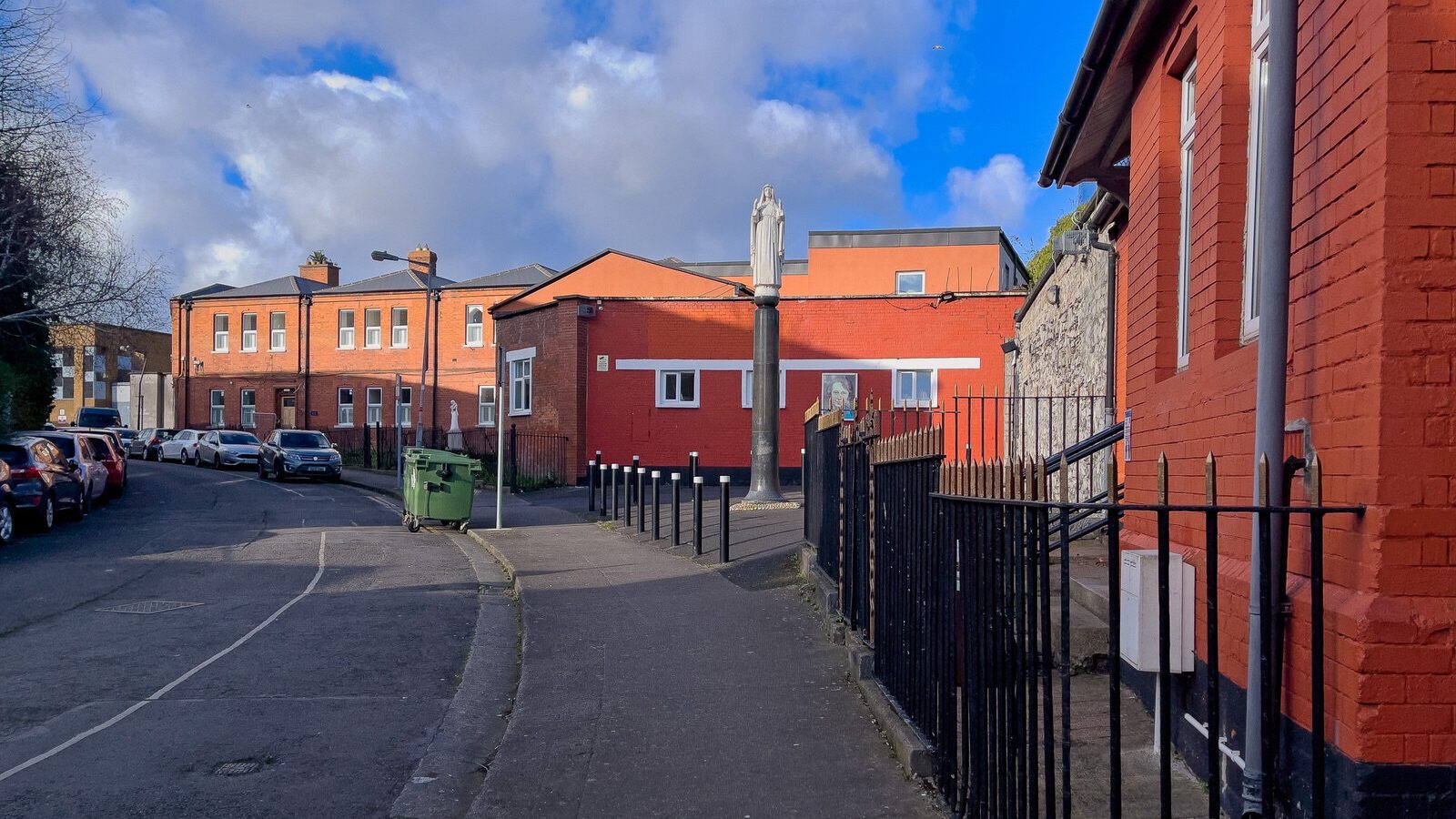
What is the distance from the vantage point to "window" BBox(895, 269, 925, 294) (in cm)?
4128

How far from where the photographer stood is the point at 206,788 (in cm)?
567

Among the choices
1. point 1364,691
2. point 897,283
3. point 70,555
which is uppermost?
point 897,283

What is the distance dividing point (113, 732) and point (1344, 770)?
647 centimetres

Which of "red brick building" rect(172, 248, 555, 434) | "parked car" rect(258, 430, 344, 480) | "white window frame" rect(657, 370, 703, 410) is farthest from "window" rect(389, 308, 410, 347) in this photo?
"white window frame" rect(657, 370, 703, 410)

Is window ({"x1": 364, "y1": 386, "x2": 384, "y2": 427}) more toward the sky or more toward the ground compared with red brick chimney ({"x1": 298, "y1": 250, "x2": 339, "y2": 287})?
more toward the ground

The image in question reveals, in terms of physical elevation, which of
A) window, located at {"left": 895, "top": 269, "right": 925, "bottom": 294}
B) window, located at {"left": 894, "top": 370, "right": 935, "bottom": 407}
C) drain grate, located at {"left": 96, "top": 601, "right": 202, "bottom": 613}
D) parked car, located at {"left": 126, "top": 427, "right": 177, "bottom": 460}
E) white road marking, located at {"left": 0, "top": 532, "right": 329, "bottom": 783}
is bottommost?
drain grate, located at {"left": 96, "top": 601, "right": 202, "bottom": 613}

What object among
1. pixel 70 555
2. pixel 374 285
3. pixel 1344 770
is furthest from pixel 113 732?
pixel 374 285

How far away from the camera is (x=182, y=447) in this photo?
43250 millimetres

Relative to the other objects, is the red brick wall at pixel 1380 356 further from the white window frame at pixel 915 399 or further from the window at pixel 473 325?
the window at pixel 473 325

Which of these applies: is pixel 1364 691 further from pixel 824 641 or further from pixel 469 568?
pixel 469 568

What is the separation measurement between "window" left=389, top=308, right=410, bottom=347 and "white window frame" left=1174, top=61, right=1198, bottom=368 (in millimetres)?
44841

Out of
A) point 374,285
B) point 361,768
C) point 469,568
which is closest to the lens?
point 361,768

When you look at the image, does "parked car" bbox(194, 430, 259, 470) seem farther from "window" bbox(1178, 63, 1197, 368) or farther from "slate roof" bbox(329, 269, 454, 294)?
"window" bbox(1178, 63, 1197, 368)

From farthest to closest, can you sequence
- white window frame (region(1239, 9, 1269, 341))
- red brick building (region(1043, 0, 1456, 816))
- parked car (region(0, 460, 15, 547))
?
parked car (region(0, 460, 15, 547))
white window frame (region(1239, 9, 1269, 341))
red brick building (region(1043, 0, 1456, 816))
